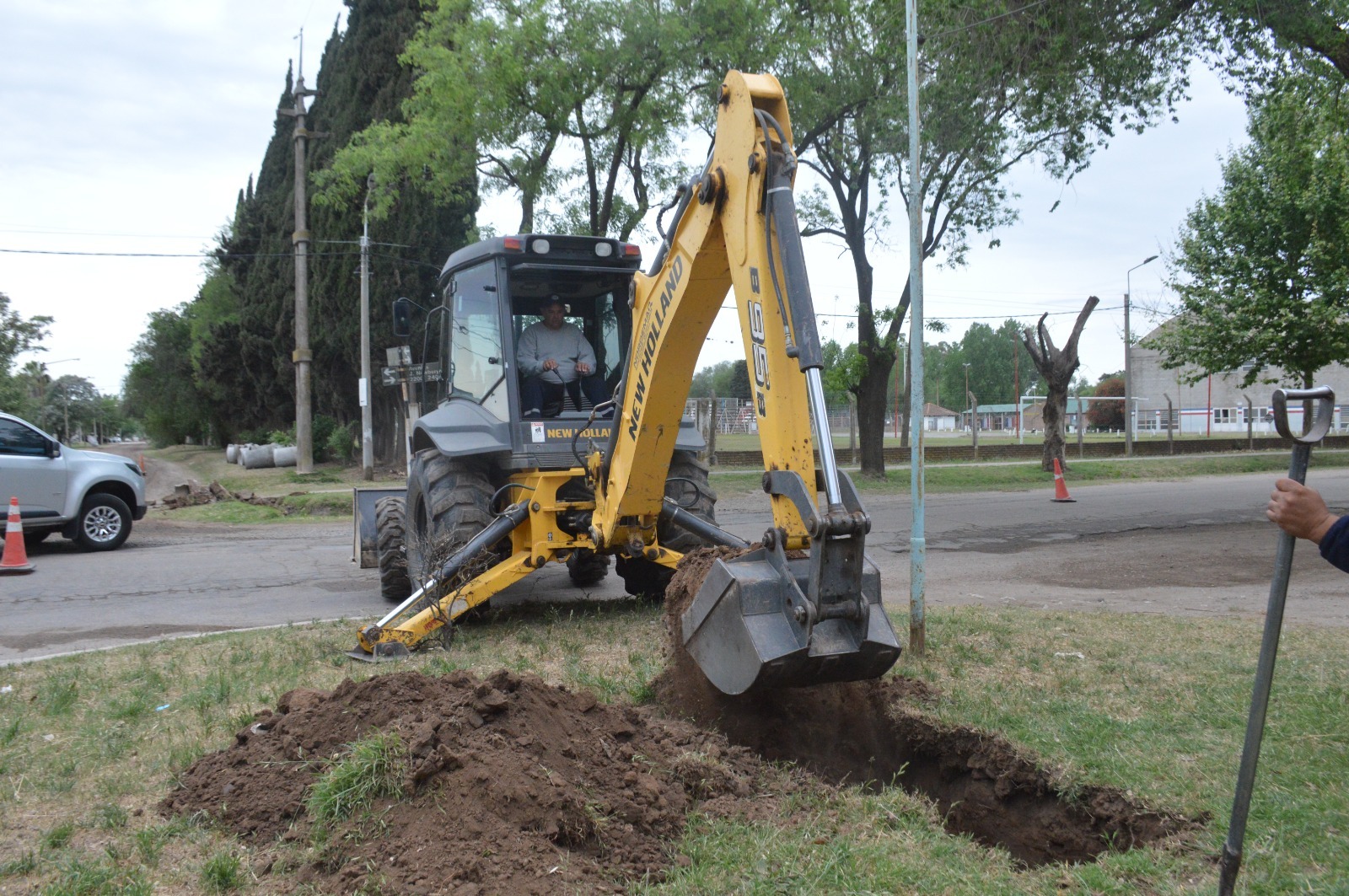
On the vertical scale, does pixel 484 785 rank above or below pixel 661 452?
below

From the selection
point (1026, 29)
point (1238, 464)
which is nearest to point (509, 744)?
point (1026, 29)

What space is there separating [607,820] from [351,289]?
97.4 feet

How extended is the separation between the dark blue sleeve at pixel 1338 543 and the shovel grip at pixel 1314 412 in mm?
294

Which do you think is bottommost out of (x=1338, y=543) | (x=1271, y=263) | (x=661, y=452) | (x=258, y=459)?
(x=258, y=459)

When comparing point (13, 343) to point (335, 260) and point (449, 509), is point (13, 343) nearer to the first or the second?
point (335, 260)

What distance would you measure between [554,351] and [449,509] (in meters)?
1.45

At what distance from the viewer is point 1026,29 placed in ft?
41.9

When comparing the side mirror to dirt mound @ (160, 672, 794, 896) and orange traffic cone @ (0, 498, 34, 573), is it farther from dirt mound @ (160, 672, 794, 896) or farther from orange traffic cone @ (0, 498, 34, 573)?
orange traffic cone @ (0, 498, 34, 573)

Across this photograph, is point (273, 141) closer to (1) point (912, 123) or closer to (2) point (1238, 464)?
(2) point (1238, 464)

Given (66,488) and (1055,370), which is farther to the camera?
(1055,370)

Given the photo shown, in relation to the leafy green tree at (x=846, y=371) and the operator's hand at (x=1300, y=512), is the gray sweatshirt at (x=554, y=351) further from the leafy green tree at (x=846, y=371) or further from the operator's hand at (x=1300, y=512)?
the leafy green tree at (x=846, y=371)

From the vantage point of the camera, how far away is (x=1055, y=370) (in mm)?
26516

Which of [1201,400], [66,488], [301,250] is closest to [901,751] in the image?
[66,488]

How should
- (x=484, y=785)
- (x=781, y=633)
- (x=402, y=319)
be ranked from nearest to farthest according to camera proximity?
(x=484, y=785), (x=781, y=633), (x=402, y=319)
